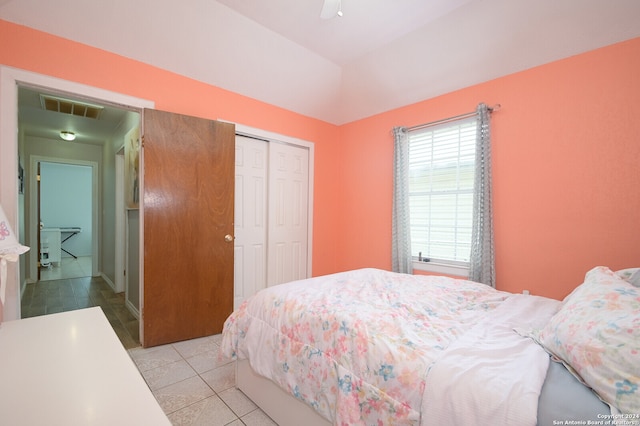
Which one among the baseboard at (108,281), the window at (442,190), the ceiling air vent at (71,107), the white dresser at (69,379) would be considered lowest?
the baseboard at (108,281)

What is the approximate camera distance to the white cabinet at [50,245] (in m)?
5.98

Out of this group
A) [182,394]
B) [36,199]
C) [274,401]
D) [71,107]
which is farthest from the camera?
[36,199]

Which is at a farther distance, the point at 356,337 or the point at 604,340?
the point at 356,337

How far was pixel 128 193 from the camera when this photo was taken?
3471 millimetres

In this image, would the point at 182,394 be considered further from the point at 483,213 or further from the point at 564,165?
the point at 564,165

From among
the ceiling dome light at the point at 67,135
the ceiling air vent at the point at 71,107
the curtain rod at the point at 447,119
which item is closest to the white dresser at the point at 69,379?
the curtain rod at the point at 447,119

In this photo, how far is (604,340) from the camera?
0.85 m

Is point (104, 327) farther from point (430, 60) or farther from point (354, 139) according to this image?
point (354, 139)

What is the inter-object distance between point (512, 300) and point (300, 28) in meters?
2.86

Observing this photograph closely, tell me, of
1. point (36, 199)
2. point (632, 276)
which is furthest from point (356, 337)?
point (36, 199)

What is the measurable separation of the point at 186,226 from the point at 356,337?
205 centimetres

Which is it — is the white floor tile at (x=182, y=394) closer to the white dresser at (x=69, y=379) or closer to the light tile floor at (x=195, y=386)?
the light tile floor at (x=195, y=386)

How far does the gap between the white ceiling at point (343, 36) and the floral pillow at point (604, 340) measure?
213cm

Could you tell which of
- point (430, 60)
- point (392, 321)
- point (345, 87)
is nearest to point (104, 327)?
point (392, 321)
